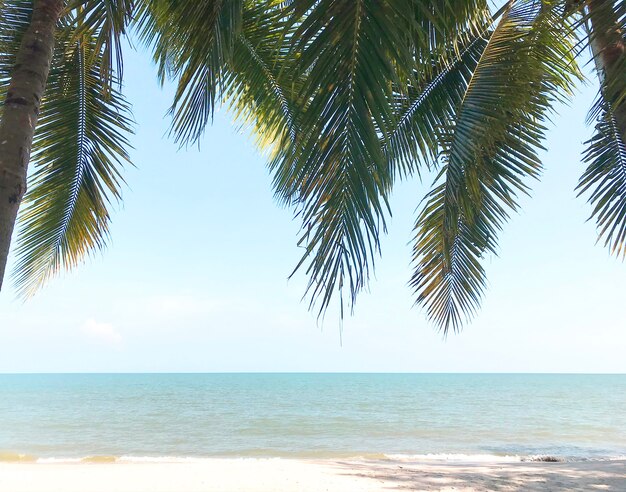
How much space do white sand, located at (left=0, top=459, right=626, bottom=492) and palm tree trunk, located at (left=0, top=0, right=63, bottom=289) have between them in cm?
448

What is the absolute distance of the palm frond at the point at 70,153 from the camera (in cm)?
394

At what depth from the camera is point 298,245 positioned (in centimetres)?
168

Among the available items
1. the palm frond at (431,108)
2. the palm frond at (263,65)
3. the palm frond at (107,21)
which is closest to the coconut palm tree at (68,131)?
the palm frond at (107,21)

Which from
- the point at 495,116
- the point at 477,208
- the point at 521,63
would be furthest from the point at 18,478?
the point at 521,63

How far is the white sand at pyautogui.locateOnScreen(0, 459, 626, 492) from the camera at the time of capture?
19.4 ft

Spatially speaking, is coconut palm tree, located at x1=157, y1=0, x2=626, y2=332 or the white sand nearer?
coconut palm tree, located at x1=157, y1=0, x2=626, y2=332

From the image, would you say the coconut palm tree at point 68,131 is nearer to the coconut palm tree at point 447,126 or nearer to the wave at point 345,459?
the coconut palm tree at point 447,126

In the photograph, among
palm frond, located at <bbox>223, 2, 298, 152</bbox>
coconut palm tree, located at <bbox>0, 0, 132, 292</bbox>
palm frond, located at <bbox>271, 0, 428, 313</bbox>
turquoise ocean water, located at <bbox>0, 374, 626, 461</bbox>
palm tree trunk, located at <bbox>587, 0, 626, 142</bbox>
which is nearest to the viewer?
palm frond, located at <bbox>271, 0, 428, 313</bbox>

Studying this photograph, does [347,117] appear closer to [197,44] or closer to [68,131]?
[197,44]

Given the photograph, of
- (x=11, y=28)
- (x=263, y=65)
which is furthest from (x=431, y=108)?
(x=11, y=28)

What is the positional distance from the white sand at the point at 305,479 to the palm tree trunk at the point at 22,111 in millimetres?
4475

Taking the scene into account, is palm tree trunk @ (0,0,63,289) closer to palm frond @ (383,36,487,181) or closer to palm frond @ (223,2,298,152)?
palm frond @ (223,2,298,152)

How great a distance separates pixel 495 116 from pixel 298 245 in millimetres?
2969

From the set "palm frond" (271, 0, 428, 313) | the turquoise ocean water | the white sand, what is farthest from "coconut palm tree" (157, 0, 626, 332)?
the turquoise ocean water
